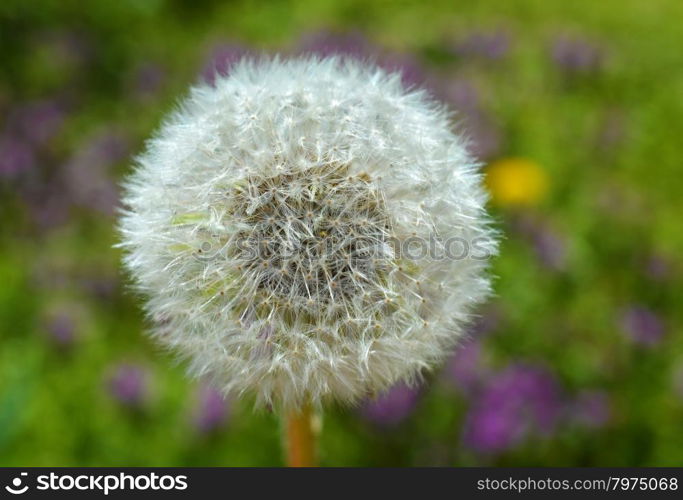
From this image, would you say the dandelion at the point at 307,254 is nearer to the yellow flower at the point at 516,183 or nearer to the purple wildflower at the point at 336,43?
the yellow flower at the point at 516,183

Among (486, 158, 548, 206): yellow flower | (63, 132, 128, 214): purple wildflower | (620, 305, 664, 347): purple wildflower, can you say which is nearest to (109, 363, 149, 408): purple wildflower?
(63, 132, 128, 214): purple wildflower

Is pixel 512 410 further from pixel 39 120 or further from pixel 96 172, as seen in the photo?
pixel 39 120

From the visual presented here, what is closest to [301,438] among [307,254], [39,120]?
[307,254]

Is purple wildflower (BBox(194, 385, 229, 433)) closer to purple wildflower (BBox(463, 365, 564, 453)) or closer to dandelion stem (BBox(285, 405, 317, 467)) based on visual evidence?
purple wildflower (BBox(463, 365, 564, 453))

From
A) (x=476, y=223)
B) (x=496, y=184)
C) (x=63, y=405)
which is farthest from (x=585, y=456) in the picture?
(x=63, y=405)

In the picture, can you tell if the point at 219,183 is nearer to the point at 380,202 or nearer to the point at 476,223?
the point at 380,202
